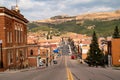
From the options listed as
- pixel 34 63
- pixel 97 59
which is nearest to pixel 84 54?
pixel 97 59

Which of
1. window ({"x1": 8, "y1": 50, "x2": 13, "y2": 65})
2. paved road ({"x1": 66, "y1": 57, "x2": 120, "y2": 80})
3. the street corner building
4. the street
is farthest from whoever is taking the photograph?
window ({"x1": 8, "y1": 50, "x2": 13, "y2": 65})

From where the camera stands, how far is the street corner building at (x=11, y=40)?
5828 centimetres

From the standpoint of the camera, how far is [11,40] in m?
65.0

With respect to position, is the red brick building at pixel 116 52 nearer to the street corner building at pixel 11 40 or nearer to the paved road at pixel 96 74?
the street corner building at pixel 11 40

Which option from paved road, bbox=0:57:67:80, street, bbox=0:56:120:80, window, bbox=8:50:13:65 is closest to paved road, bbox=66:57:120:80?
street, bbox=0:56:120:80

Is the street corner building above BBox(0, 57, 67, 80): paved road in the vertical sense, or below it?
above

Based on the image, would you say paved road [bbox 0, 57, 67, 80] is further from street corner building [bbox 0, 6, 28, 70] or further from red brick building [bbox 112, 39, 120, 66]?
red brick building [bbox 112, 39, 120, 66]

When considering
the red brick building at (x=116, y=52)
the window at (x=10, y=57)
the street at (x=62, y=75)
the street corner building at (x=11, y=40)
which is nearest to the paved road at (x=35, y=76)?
the street at (x=62, y=75)

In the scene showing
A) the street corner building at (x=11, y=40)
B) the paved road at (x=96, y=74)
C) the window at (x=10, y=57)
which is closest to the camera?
the paved road at (x=96, y=74)

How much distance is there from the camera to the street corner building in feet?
191

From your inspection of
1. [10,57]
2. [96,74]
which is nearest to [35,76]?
[96,74]

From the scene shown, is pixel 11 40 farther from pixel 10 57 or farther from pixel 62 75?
pixel 62 75

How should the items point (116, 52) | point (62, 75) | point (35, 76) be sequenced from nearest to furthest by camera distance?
point (35, 76)
point (62, 75)
point (116, 52)

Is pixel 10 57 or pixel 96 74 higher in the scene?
pixel 10 57
